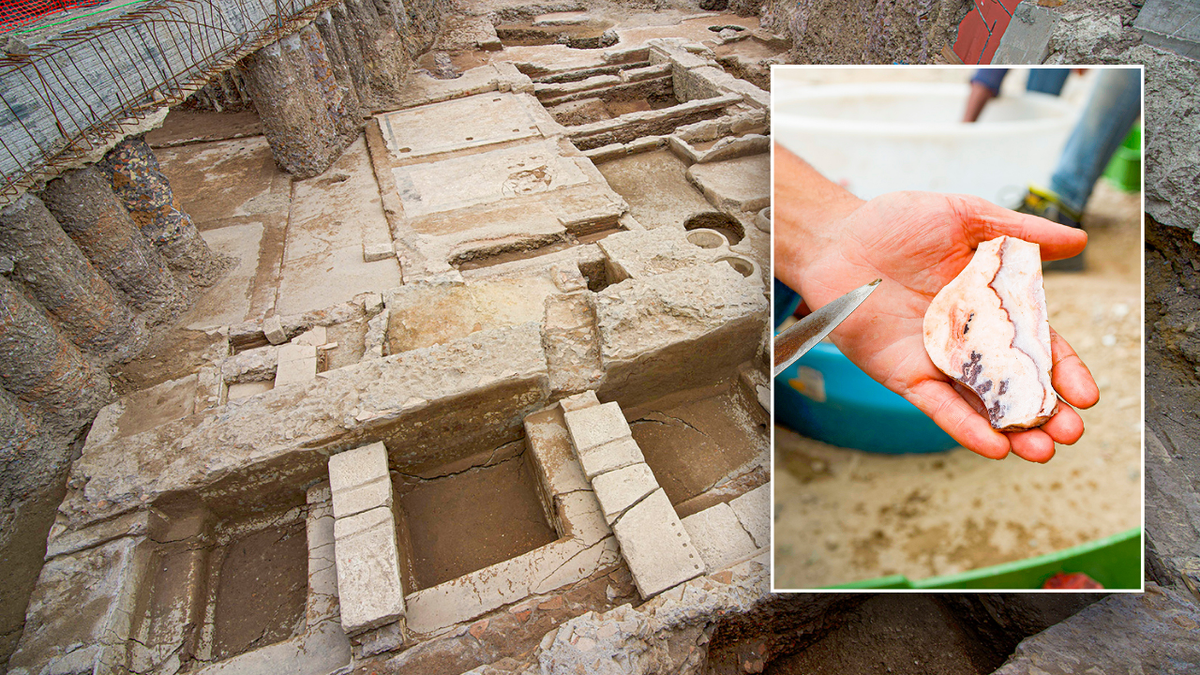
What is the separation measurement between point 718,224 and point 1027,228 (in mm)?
3837

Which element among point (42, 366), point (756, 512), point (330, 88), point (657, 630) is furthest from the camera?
point (330, 88)

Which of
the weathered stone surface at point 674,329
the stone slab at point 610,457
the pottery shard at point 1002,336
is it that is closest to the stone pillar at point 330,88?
the weathered stone surface at point 674,329

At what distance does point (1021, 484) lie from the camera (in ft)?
4.53

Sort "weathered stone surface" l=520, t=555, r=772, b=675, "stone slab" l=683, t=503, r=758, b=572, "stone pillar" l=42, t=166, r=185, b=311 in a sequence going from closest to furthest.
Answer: "weathered stone surface" l=520, t=555, r=772, b=675 → "stone slab" l=683, t=503, r=758, b=572 → "stone pillar" l=42, t=166, r=185, b=311

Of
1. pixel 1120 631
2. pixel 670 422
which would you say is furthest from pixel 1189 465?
pixel 670 422

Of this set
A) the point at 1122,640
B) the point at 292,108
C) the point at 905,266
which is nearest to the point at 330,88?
the point at 292,108

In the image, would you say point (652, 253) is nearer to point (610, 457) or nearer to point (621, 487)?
point (610, 457)

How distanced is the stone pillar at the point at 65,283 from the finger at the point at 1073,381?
4.49 meters

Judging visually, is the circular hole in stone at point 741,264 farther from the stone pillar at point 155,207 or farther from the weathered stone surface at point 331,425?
the stone pillar at point 155,207

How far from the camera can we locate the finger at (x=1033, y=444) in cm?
133

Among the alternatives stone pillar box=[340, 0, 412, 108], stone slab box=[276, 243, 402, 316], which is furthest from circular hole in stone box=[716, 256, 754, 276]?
stone pillar box=[340, 0, 412, 108]

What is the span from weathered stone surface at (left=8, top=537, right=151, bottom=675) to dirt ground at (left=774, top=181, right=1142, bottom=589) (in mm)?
2896

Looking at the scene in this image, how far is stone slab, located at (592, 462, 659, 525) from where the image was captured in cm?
275

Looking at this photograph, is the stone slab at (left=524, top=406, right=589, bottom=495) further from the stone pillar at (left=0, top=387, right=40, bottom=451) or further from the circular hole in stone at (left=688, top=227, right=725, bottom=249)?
the stone pillar at (left=0, top=387, right=40, bottom=451)
